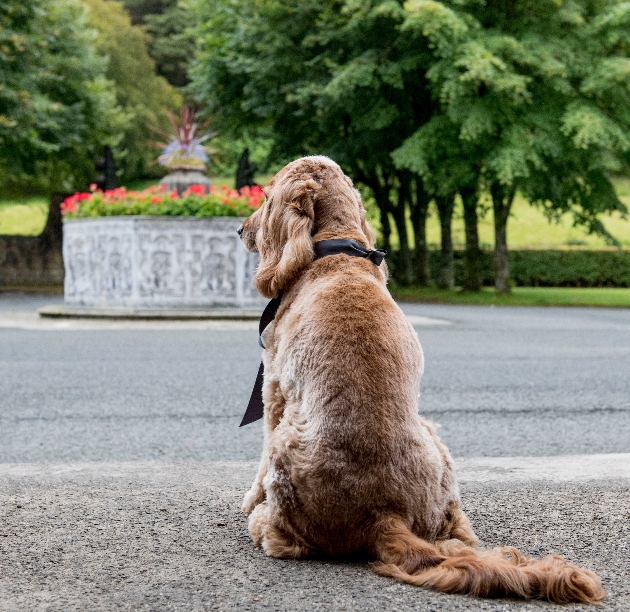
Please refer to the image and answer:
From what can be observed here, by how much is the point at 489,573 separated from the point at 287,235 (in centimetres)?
141

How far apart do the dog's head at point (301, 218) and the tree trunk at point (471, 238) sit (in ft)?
76.5

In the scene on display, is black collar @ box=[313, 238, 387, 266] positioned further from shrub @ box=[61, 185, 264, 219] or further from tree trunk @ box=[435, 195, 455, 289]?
tree trunk @ box=[435, 195, 455, 289]

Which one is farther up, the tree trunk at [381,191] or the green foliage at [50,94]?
the green foliage at [50,94]

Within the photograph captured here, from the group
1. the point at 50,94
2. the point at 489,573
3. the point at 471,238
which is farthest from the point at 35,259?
the point at 489,573

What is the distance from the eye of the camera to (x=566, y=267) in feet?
122

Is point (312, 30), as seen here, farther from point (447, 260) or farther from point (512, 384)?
point (512, 384)

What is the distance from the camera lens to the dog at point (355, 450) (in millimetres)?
2906

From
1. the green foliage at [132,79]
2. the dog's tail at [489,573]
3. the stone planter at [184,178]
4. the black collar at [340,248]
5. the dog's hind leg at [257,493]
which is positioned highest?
the green foliage at [132,79]

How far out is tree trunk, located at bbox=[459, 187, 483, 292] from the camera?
88.6ft

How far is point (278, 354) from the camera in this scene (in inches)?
130

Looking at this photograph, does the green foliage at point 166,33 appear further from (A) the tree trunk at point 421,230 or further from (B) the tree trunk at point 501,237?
(B) the tree trunk at point 501,237

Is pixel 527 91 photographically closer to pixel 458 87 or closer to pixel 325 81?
pixel 458 87

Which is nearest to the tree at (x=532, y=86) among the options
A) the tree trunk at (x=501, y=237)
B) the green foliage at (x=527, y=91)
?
the green foliage at (x=527, y=91)

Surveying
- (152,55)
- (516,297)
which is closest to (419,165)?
(516,297)
